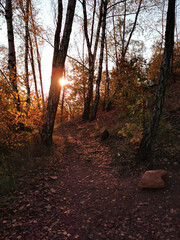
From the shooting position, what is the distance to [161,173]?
3465 millimetres

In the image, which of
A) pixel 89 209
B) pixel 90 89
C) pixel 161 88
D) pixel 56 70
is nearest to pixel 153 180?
pixel 89 209

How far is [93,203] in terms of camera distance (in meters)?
3.33

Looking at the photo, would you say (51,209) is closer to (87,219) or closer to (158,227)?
(87,219)

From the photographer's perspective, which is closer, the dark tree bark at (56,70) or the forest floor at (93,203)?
the forest floor at (93,203)

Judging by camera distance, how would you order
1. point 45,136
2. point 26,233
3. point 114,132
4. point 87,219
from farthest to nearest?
point 114,132
point 45,136
point 87,219
point 26,233

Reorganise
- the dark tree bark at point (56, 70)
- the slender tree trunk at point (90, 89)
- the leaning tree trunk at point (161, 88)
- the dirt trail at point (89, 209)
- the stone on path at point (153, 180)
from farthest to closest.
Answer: the slender tree trunk at point (90, 89) < the dark tree bark at point (56, 70) < the leaning tree trunk at point (161, 88) < the stone on path at point (153, 180) < the dirt trail at point (89, 209)

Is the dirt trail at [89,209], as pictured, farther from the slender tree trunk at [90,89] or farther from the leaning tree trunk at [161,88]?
the slender tree trunk at [90,89]

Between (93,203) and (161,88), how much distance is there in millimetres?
3423

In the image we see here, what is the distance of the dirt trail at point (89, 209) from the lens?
2430mm

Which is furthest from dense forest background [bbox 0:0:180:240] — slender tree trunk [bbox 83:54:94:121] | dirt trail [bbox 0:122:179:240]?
slender tree trunk [bbox 83:54:94:121]

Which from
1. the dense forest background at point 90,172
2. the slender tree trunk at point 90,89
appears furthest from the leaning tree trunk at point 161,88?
the slender tree trunk at point 90,89

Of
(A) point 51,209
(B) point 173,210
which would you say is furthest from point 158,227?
(A) point 51,209

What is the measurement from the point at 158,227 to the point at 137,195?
90cm

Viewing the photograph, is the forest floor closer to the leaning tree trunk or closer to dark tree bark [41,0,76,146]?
the leaning tree trunk
